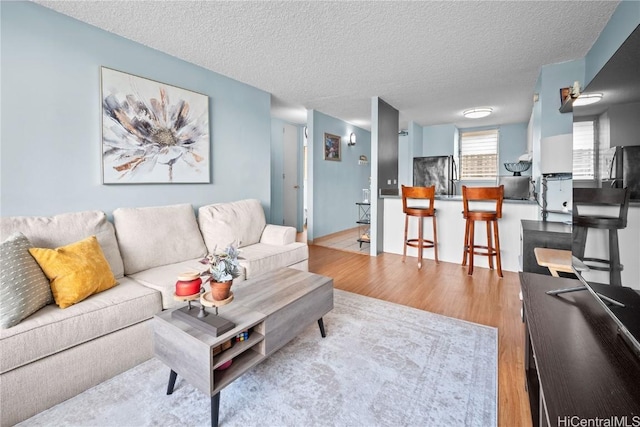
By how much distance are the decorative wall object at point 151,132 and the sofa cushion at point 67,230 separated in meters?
0.43

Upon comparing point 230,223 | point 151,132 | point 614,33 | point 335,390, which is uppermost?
point 614,33

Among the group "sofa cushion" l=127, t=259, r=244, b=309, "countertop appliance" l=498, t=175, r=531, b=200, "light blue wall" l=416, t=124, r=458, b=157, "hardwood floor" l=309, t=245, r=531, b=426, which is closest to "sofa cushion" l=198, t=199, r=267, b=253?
"sofa cushion" l=127, t=259, r=244, b=309

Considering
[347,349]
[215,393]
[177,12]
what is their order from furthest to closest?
[177,12] → [347,349] → [215,393]

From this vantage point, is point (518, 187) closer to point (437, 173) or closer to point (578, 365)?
point (437, 173)

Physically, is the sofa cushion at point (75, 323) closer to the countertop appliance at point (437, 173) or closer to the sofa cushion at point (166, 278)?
the sofa cushion at point (166, 278)

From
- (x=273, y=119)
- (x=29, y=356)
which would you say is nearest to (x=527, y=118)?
(x=273, y=119)

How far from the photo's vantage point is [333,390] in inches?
60.1

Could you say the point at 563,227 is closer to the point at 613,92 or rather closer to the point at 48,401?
the point at 613,92

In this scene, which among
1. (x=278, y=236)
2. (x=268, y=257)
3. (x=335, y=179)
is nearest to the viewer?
(x=268, y=257)

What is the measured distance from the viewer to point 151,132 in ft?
8.82

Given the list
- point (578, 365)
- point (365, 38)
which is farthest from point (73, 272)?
point (365, 38)

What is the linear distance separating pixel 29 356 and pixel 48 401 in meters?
0.25

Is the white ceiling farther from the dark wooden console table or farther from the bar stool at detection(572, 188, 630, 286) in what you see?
the dark wooden console table

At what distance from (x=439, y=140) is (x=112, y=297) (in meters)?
6.54
